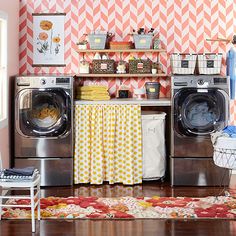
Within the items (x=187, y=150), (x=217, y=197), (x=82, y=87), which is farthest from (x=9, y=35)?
(x=217, y=197)

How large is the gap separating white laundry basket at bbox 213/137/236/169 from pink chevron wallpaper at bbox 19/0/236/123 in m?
1.55

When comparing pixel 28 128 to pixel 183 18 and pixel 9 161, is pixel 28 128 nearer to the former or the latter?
pixel 9 161

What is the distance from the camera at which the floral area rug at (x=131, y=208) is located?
5.07 meters

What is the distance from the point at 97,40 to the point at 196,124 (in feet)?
5.12

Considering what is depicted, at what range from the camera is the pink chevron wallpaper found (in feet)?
22.9

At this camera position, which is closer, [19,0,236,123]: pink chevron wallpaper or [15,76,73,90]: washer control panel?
[15,76,73,90]: washer control panel

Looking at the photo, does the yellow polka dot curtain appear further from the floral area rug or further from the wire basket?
the wire basket

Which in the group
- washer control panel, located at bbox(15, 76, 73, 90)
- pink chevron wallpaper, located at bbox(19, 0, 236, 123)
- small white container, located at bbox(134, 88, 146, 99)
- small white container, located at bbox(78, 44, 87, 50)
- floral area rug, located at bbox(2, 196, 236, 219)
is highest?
pink chevron wallpaper, located at bbox(19, 0, 236, 123)

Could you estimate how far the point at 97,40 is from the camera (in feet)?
22.2

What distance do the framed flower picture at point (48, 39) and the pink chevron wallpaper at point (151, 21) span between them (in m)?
0.06

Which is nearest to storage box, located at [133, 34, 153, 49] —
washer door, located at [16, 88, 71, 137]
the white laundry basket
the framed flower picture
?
the framed flower picture

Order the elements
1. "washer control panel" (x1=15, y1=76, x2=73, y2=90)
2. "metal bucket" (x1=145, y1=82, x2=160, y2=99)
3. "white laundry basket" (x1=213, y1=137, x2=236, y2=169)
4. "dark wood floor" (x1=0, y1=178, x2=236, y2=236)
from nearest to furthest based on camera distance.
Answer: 1. "dark wood floor" (x1=0, y1=178, x2=236, y2=236)
2. "white laundry basket" (x1=213, y1=137, x2=236, y2=169)
3. "washer control panel" (x1=15, y1=76, x2=73, y2=90)
4. "metal bucket" (x1=145, y1=82, x2=160, y2=99)

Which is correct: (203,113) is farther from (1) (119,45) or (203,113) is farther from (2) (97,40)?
(2) (97,40)

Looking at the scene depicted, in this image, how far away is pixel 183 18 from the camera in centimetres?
700
